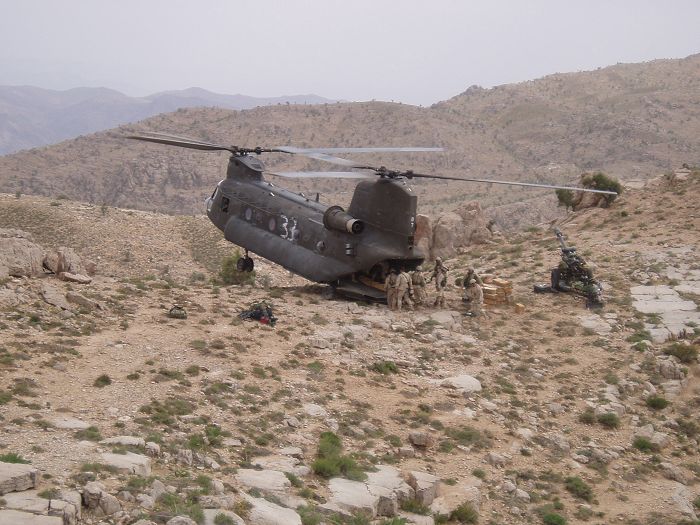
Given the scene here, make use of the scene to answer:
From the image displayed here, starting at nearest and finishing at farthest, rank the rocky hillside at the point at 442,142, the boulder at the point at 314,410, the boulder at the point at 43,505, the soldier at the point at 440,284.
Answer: the boulder at the point at 43,505 < the boulder at the point at 314,410 < the soldier at the point at 440,284 < the rocky hillside at the point at 442,142

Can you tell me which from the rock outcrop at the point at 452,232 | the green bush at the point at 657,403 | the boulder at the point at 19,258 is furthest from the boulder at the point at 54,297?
the rock outcrop at the point at 452,232

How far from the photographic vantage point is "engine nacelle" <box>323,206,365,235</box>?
1844 cm

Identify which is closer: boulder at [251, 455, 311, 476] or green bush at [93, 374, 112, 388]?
boulder at [251, 455, 311, 476]

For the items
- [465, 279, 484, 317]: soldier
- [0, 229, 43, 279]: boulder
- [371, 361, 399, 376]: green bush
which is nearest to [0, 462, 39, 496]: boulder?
[371, 361, 399, 376]: green bush

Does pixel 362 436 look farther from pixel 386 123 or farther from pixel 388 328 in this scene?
pixel 386 123

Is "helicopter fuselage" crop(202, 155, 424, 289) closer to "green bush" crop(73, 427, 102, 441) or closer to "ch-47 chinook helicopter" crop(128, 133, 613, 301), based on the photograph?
"ch-47 chinook helicopter" crop(128, 133, 613, 301)

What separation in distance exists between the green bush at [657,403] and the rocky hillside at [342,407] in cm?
3

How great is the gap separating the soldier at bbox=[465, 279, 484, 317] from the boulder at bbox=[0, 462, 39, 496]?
12781 millimetres

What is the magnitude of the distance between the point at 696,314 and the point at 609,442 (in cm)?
732

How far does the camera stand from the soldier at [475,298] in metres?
18.7

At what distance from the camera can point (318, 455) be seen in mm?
10750

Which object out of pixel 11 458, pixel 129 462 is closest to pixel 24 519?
pixel 11 458

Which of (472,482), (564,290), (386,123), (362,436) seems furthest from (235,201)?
(386,123)

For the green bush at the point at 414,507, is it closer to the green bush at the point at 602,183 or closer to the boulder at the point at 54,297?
the boulder at the point at 54,297
